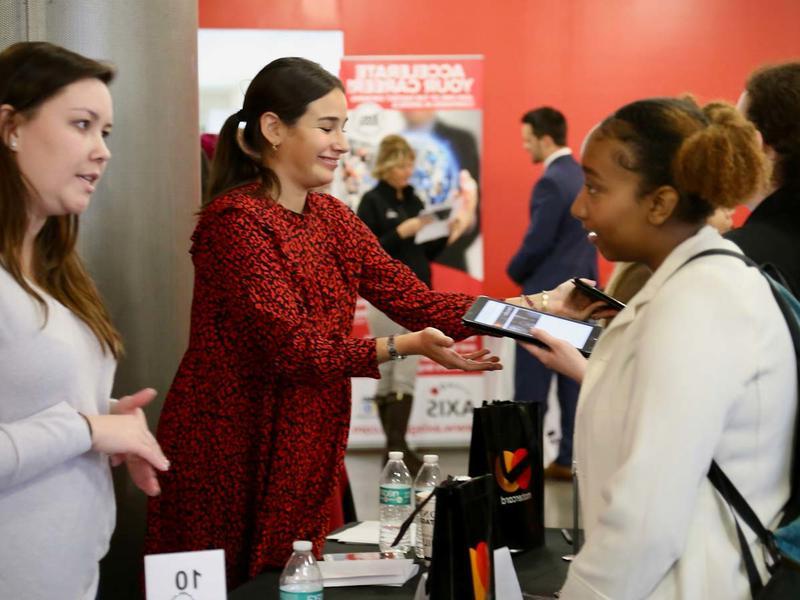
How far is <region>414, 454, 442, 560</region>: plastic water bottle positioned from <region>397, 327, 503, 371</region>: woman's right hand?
284 mm

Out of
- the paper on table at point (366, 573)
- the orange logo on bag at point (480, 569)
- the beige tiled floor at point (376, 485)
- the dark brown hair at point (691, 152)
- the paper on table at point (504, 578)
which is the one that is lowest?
the beige tiled floor at point (376, 485)

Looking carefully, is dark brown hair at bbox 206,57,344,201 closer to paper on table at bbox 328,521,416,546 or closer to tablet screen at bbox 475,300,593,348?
tablet screen at bbox 475,300,593,348

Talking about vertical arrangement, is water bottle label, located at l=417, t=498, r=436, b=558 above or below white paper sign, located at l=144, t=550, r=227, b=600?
below

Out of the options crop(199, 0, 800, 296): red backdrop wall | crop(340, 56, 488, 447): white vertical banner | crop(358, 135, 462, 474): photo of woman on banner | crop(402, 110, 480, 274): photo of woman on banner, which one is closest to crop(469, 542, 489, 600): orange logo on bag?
crop(358, 135, 462, 474): photo of woman on banner

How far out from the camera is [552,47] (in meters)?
7.55

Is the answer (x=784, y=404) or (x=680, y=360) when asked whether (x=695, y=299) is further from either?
(x=784, y=404)

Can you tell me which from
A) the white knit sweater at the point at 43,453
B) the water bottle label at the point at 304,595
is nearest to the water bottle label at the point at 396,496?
the water bottle label at the point at 304,595

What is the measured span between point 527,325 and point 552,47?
565 cm

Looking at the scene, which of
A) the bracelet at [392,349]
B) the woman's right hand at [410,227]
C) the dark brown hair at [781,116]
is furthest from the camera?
the woman's right hand at [410,227]

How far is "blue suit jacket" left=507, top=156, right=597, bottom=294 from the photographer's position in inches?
258

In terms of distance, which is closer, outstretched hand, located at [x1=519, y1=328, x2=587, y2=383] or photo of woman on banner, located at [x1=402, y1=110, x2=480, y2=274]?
outstretched hand, located at [x1=519, y1=328, x2=587, y2=383]

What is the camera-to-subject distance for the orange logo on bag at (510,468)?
251 centimetres

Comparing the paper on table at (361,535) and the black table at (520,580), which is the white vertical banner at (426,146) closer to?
the paper on table at (361,535)

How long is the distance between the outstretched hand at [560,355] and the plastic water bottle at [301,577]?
57cm
